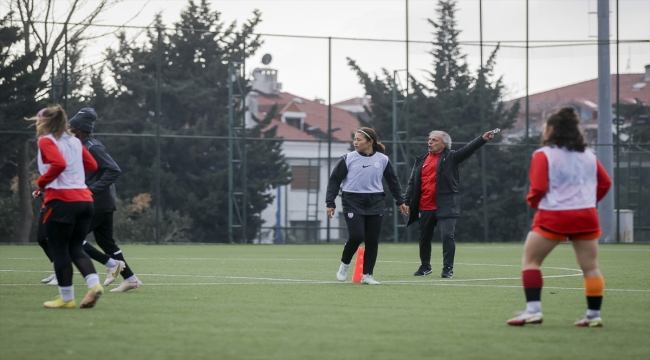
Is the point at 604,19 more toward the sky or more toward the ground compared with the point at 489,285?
more toward the sky

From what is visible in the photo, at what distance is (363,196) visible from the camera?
11.5 m

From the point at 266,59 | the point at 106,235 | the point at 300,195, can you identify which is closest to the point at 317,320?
the point at 106,235

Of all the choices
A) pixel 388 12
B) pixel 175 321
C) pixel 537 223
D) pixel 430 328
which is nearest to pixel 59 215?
pixel 175 321

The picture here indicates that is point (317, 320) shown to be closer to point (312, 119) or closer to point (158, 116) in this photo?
point (158, 116)

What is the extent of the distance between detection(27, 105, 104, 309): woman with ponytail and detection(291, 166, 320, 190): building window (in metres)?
21.8


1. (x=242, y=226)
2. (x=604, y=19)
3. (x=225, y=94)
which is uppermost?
(x=604, y=19)

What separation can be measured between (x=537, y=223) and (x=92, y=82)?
24.3 meters

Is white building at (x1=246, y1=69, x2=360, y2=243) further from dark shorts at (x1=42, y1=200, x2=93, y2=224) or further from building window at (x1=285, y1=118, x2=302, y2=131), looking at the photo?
dark shorts at (x1=42, y1=200, x2=93, y2=224)

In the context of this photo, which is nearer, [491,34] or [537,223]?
[537,223]

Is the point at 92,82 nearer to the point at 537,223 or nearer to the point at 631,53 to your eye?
the point at 631,53

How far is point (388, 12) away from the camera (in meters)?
31.6

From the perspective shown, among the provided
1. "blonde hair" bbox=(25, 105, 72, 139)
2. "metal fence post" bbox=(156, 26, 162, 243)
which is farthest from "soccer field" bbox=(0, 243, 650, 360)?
"metal fence post" bbox=(156, 26, 162, 243)

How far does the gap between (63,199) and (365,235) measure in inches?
169

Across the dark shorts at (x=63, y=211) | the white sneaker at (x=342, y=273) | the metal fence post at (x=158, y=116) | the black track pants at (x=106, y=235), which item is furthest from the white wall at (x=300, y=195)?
the dark shorts at (x=63, y=211)
